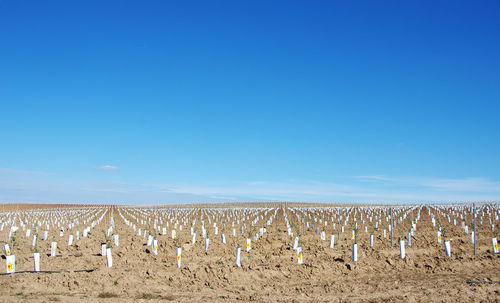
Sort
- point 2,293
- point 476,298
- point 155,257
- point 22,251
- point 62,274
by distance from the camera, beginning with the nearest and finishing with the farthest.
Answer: point 476,298 < point 2,293 < point 62,274 < point 155,257 < point 22,251

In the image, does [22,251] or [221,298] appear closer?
[221,298]

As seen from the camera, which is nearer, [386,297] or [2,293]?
[386,297]

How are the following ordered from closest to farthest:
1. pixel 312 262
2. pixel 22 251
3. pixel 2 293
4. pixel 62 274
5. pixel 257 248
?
1. pixel 2 293
2. pixel 62 274
3. pixel 312 262
4. pixel 257 248
5. pixel 22 251

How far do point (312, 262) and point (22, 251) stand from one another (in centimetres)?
1283

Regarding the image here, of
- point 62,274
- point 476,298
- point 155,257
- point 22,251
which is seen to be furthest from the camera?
point 22,251

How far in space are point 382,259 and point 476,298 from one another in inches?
188

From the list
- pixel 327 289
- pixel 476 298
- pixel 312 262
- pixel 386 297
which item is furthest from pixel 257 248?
pixel 476 298

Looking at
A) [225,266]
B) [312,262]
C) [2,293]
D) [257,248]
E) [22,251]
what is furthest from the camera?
[22,251]

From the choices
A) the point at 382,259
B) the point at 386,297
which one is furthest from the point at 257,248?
the point at 386,297

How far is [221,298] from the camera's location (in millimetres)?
10156

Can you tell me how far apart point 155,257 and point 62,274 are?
3.95m

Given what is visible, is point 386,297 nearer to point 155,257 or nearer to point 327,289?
point 327,289

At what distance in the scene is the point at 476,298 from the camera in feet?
31.6

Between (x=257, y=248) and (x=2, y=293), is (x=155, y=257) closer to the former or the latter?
(x=257, y=248)
